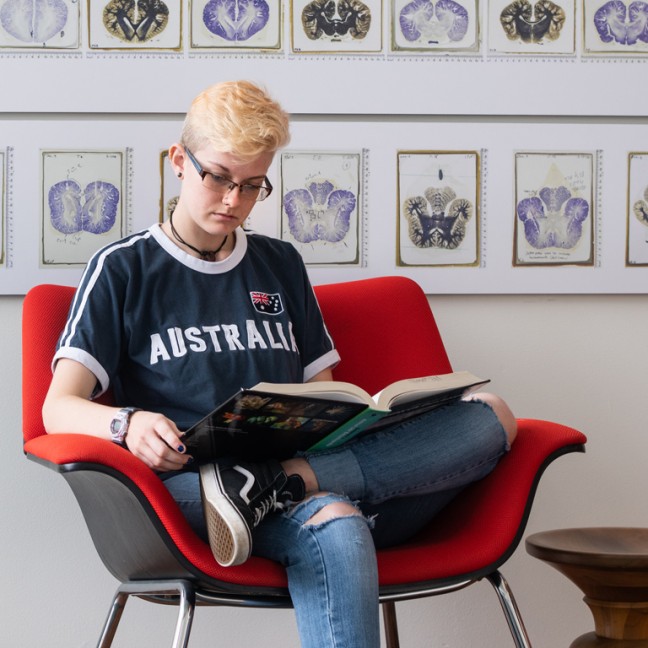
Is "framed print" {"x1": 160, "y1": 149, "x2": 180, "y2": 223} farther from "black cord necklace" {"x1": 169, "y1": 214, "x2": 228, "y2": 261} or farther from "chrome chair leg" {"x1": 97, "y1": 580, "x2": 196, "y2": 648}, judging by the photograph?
"chrome chair leg" {"x1": 97, "y1": 580, "x2": 196, "y2": 648}

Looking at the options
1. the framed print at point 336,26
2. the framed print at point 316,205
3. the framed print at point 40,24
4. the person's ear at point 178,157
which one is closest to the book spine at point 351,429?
the person's ear at point 178,157

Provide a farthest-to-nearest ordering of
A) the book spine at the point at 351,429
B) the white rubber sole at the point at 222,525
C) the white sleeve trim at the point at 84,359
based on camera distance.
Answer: the white sleeve trim at the point at 84,359 → the book spine at the point at 351,429 → the white rubber sole at the point at 222,525

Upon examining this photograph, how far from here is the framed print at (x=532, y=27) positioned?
6.66ft

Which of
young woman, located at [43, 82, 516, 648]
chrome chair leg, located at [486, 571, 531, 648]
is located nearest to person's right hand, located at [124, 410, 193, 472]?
young woman, located at [43, 82, 516, 648]

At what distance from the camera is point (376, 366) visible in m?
1.78

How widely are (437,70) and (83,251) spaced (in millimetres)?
852

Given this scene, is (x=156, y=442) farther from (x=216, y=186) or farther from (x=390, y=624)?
(x=390, y=624)

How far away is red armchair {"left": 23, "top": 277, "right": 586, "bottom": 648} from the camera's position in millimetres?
1223

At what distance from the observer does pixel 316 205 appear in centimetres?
201

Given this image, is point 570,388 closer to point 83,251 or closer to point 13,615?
point 83,251

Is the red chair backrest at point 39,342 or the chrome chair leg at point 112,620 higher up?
the red chair backrest at point 39,342

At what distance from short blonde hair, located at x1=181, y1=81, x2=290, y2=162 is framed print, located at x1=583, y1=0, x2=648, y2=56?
2.93ft

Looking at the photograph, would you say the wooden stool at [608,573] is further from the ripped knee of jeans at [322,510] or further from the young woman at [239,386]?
the ripped knee of jeans at [322,510]

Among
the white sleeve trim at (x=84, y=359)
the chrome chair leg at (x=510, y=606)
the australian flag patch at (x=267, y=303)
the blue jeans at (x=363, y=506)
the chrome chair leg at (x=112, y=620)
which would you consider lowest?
the chrome chair leg at (x=112, y=620)
